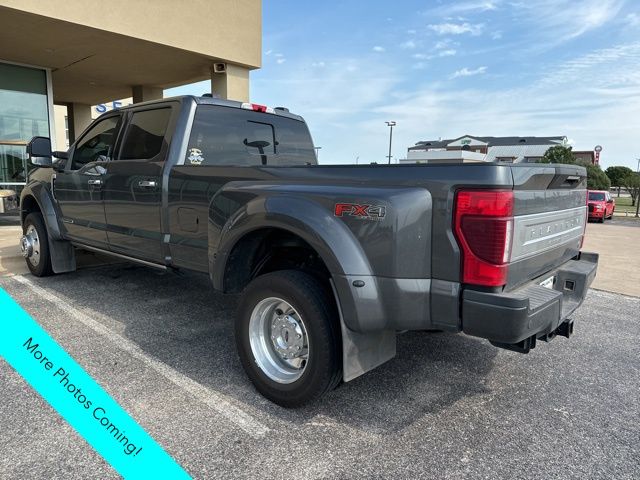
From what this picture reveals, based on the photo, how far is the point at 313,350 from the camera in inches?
101

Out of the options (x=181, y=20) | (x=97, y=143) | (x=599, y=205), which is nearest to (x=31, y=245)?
(x=97, y=143)

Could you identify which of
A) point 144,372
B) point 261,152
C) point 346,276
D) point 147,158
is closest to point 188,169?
point 147,158

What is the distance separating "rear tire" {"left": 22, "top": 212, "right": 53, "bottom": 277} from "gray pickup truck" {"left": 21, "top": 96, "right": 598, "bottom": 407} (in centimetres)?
196

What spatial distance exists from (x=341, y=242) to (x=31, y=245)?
16.4ft

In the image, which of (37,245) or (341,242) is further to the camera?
(37,245)

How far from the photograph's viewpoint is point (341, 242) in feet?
7.97

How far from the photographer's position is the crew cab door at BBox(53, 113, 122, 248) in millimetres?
4508

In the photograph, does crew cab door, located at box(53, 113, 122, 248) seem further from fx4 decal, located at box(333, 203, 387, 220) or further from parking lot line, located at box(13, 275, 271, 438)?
fx4 decal, located at box(333, 203, 387, 220)

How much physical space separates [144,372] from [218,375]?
0.51 meters

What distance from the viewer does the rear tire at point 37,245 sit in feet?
18.1

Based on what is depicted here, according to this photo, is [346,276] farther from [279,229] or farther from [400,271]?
[279,229]

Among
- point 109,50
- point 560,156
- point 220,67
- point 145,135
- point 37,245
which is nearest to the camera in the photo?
point 145,135

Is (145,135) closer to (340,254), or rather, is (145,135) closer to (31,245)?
(340,254)

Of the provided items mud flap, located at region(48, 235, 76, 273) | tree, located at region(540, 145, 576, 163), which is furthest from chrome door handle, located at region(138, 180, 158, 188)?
tree, located at region(540, 145, 576, 163)
